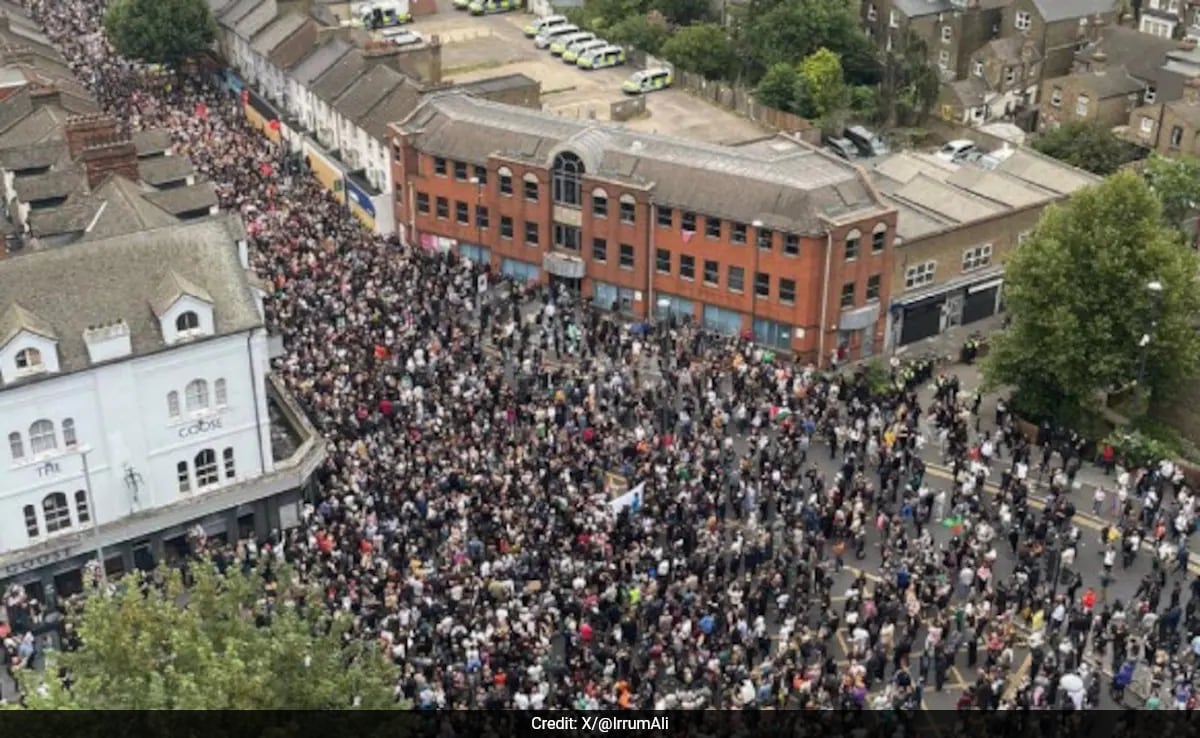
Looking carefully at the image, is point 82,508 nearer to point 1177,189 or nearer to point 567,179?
point 567,179

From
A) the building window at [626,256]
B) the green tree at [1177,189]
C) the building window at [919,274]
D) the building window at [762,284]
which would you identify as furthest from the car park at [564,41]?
the building window at [919,274]

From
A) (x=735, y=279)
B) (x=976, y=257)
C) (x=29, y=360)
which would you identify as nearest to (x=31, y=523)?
(x=29, y=360)

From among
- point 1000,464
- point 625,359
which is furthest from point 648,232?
point 1000,464

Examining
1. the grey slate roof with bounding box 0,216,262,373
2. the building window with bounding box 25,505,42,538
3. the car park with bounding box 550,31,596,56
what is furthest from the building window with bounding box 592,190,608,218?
the car park with bounding box 550,31,596,56

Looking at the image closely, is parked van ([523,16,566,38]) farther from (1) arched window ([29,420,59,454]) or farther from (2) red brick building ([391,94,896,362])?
(1) arched window ([29,420,59,454])

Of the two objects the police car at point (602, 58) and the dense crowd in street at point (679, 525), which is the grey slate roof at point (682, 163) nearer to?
the dense crowd in street at point (679, 525)
